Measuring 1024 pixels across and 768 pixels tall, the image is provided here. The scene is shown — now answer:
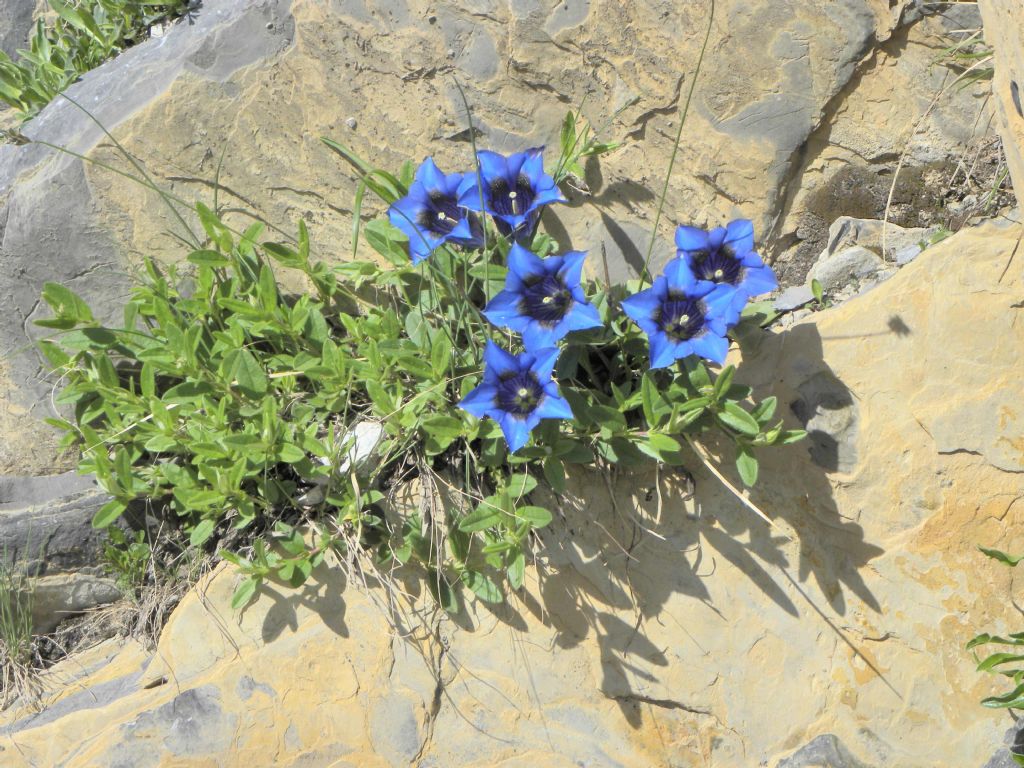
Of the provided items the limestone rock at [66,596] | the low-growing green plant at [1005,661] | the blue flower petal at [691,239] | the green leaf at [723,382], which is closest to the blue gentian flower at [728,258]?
the blue flower petal at [691,239]

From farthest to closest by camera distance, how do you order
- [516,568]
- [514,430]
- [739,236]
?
[516,568] → [739,236] → [514,430]

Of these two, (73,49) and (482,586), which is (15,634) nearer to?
(482,586)

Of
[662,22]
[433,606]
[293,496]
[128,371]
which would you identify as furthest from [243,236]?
[662,22]

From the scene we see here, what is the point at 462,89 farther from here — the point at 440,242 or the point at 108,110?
the point at 108,110

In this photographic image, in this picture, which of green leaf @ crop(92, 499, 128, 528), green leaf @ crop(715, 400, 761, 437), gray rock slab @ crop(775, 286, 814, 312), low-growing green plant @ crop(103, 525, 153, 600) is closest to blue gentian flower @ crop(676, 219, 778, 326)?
green leaf @ crop(715, 400, 761, 437)

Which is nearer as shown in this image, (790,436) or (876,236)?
(790,436)

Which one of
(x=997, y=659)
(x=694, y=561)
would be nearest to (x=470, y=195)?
(x=694, y=561)
